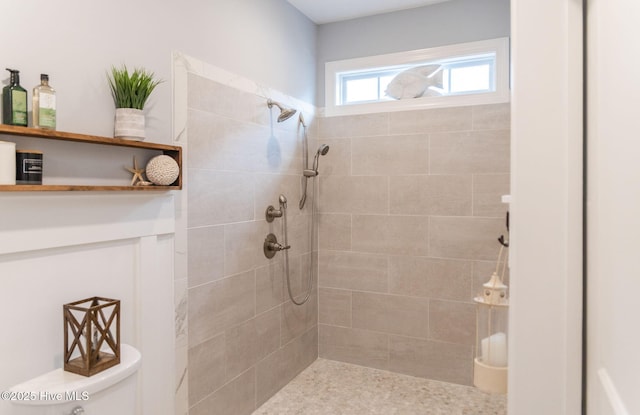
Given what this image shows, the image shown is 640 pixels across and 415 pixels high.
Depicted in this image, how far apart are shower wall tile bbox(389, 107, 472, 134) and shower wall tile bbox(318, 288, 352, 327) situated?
1314 millimetres

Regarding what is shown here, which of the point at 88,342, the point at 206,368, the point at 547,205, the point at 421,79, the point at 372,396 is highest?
the point at 421,79

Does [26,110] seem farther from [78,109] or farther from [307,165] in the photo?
[307,165]

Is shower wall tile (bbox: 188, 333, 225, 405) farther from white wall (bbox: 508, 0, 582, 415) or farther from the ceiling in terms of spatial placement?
the ceiling

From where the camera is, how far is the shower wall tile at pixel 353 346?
124 inches

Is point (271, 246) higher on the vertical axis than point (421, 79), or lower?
lower

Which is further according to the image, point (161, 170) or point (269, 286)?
point (269, 286)

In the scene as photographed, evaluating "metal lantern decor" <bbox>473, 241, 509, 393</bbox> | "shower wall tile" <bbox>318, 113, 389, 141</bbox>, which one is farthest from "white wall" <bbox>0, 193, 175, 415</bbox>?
"shower wall tile" <bbox>318, 113, 389, 141</bbox>

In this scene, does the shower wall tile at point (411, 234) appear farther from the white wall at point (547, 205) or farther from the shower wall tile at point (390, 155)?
the white wall at point (547, 205)

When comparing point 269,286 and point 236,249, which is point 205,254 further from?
point 269,286

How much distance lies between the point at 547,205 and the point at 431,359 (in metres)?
2.26

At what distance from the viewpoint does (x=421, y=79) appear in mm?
3004

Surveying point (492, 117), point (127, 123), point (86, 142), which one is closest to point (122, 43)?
point (127, 123)

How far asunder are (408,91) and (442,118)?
334 mm

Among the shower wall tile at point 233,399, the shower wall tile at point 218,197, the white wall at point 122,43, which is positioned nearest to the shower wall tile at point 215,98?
the white wall at point 122,43
